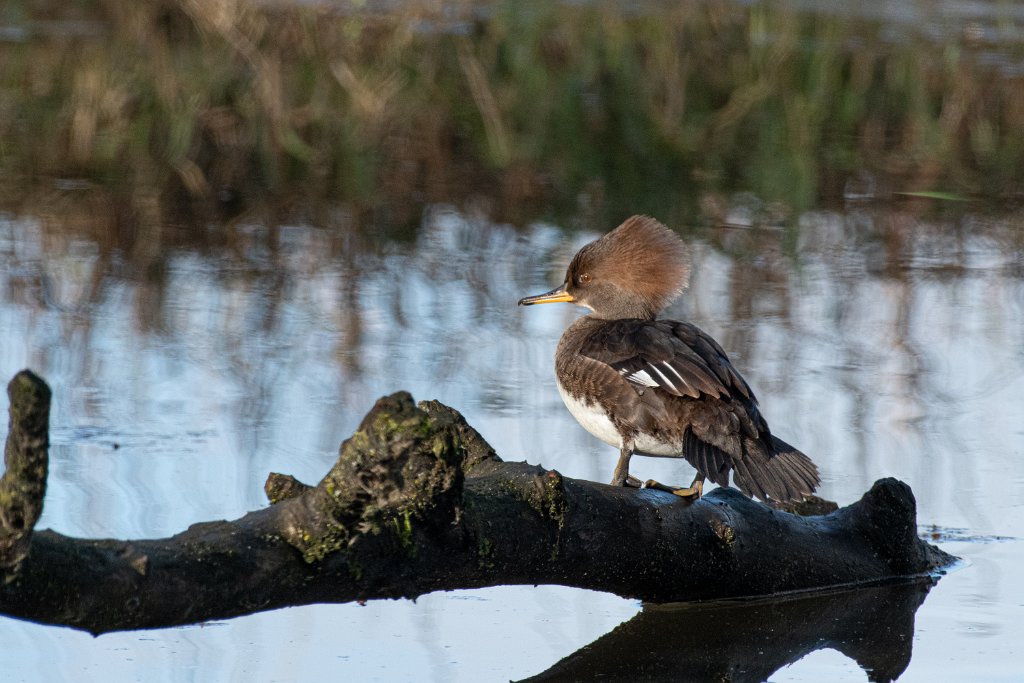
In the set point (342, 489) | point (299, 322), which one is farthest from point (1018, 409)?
point (342, 489)

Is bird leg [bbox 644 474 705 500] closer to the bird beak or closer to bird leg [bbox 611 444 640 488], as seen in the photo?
bird leg [bbox 611 444 640 488]

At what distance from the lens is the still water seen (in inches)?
137

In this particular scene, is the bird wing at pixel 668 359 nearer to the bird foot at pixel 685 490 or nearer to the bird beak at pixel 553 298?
the bird foot at pixel 685 490

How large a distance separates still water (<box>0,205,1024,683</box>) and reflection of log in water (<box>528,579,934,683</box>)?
0.19 ft

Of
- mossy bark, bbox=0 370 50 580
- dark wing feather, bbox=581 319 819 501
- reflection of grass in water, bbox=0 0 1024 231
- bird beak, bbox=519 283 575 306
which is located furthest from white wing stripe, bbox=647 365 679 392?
reflection of grass in water, bbox=0 0 1024 231

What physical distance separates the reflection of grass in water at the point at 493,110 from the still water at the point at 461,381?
0.79 meters

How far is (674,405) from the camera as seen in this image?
3932mm

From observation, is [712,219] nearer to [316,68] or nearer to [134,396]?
[134,396]

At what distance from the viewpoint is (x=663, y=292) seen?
4.78 meters

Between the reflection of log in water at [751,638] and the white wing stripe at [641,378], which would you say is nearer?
the reflection of log in water at [751,638]

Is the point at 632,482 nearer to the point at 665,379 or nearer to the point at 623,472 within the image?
the point at 623,472

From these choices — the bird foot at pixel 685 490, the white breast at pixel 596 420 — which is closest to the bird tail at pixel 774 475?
the bird foot at pixel 685 490

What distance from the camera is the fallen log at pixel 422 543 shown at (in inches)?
92.7

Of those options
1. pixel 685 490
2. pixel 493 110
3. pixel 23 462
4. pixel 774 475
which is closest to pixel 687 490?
pixel 685 490
